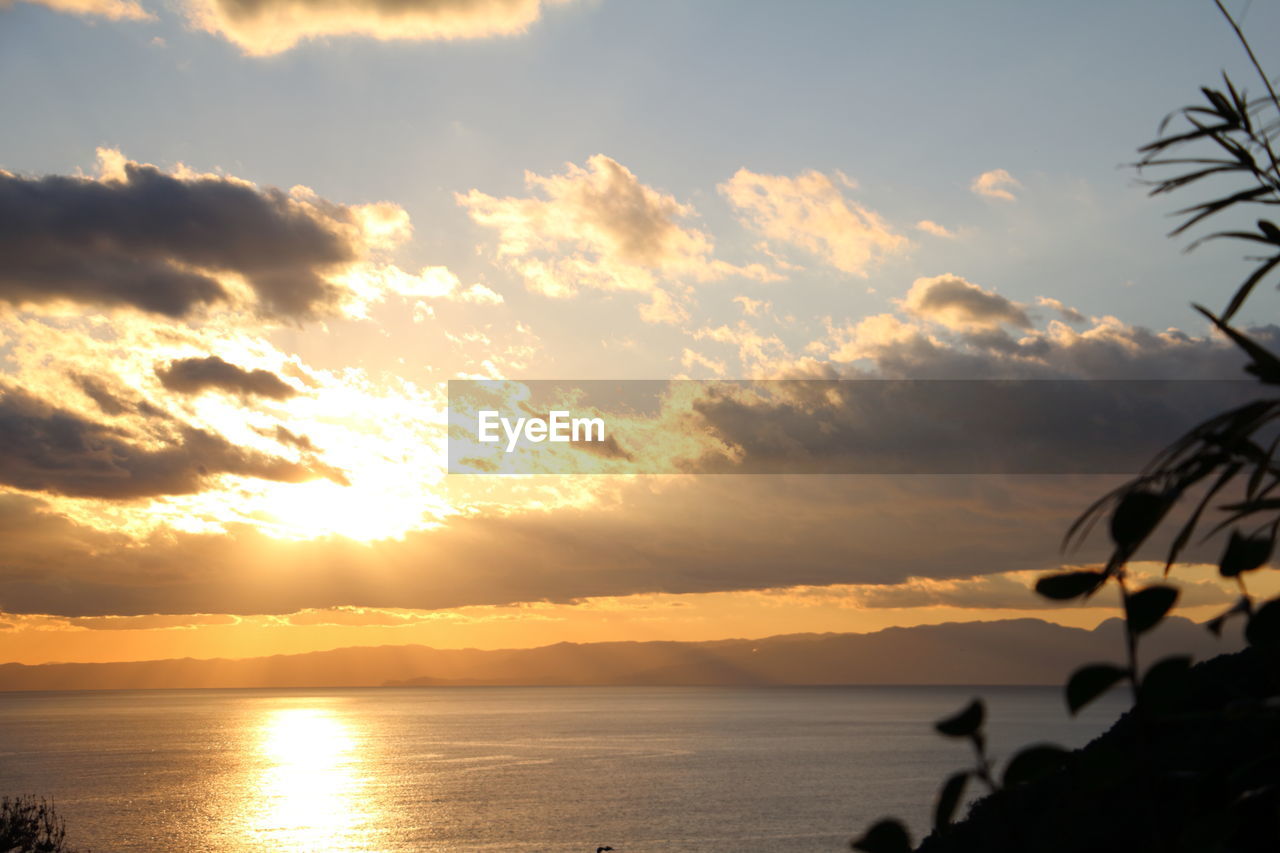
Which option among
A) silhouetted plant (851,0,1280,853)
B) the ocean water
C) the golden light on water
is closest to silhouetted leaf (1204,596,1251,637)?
silhouetted plant (851,0,1280,853)

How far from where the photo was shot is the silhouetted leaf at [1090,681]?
167 cm

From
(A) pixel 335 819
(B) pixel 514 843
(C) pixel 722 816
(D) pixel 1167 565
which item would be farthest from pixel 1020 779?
(A) pixel 335 819

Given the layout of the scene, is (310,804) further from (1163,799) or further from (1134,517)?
(1134,517)

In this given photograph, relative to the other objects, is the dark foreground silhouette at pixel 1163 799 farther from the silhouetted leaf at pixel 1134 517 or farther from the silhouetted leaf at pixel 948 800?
the silhouetted leaf at pixel 1134 517

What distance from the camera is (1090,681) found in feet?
5.51

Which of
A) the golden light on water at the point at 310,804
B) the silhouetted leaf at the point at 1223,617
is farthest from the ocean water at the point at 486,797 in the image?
the silhouetted leaf at the point at 1223,617

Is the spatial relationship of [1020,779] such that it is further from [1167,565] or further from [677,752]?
[677,752]

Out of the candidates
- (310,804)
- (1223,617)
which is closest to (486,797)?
(310,804)

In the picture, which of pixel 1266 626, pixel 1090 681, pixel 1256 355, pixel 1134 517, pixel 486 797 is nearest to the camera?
pixel 1090 681

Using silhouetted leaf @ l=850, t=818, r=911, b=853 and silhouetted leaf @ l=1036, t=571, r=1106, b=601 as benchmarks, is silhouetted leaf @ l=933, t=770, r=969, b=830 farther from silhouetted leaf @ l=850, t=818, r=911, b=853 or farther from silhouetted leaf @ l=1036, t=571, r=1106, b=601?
silhouetted leaf @ l=1036, t=571, r=1106, b=601

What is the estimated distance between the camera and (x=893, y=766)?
551ft

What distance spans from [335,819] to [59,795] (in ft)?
152

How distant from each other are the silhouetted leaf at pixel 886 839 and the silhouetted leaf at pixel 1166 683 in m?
0.50

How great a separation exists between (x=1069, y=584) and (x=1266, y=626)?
37 cm
